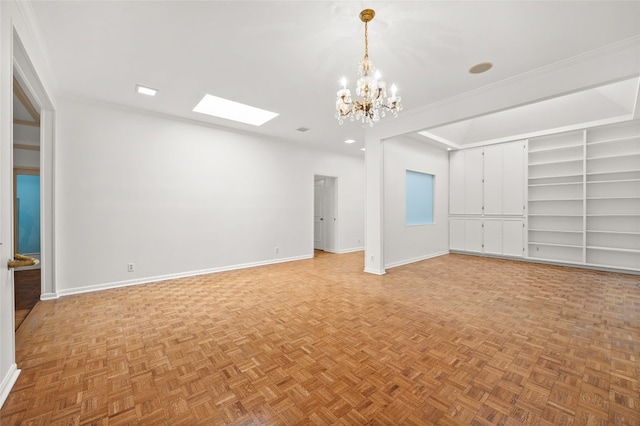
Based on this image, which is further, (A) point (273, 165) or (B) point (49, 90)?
(A) point (273, 165)

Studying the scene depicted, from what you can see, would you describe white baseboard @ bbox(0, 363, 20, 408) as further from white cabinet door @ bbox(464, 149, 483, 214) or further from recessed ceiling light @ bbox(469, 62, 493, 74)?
white cabinet door @ bbox(464, 149, 483, 214)

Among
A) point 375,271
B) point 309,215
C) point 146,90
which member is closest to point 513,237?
point 375,271

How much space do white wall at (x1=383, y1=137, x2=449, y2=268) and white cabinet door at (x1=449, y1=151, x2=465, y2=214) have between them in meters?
0.11

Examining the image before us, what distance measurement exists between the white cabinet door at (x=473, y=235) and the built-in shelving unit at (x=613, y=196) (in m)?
1.89

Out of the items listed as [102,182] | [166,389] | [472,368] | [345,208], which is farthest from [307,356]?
[345,208]

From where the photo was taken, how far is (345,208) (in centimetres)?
743

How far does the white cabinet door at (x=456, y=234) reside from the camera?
22.6ft

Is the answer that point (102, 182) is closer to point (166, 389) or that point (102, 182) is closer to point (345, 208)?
point (166, 389)

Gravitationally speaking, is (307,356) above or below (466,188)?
below

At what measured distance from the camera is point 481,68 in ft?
9.79

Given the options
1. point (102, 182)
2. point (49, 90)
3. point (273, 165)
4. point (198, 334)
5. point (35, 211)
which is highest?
point (49, 90)

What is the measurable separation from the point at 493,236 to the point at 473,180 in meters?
1.45

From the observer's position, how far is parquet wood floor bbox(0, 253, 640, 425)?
5.05 feet

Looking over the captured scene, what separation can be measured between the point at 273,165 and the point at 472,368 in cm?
502
